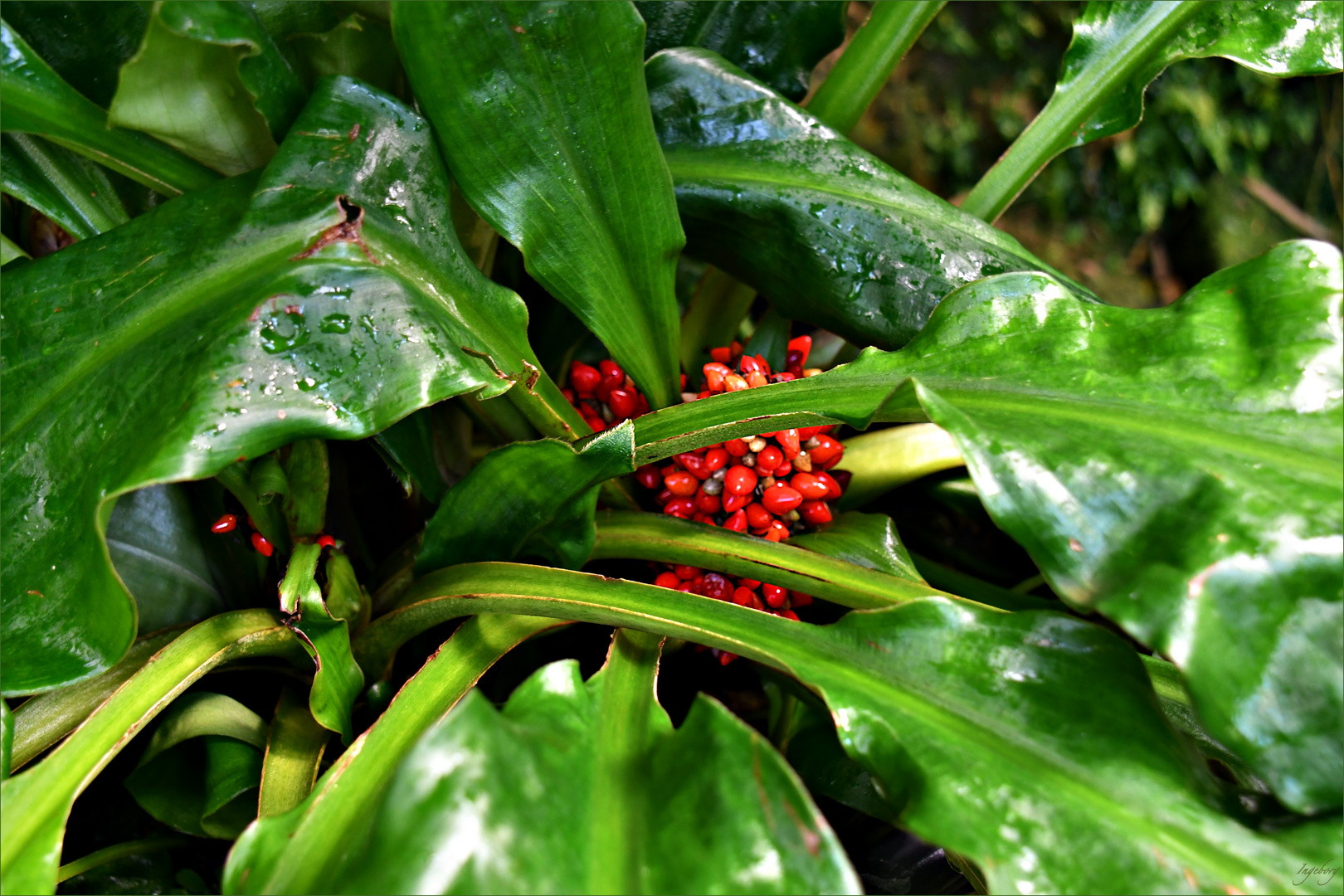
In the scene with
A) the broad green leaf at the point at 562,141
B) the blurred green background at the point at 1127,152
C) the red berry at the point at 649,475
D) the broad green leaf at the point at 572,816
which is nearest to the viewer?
the broad green leaf at the point at 572,816

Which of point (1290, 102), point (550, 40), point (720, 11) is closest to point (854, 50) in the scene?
point (720, 11)

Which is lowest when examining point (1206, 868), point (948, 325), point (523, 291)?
point (1206, 868)

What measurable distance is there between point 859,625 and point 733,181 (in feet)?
1.52

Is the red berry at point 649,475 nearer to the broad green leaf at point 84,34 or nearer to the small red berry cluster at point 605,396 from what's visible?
the small red berry cluster at point 605,396

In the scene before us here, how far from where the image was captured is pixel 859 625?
61 centimetres

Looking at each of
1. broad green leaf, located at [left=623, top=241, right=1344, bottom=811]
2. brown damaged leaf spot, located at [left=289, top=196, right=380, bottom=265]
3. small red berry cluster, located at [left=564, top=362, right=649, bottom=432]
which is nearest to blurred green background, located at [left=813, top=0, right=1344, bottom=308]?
small red berry cluster, located at [left=564, top=362, right=649, bottom=432]

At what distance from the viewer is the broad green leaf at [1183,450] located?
49 centimetres

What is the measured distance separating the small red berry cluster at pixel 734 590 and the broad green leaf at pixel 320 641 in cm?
29

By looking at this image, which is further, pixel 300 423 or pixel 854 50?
pixel 854 50

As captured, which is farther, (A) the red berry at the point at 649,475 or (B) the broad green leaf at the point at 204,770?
(A) the red berry at the point at 649,475

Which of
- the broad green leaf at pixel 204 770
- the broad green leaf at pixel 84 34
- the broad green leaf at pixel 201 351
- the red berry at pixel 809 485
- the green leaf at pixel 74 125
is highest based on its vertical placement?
the broad green leaf at pixel 84 34

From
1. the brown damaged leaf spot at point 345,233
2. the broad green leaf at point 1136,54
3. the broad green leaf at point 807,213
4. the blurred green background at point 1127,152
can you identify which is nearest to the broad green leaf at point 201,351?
the brown damaged leaf spot at point 345,233

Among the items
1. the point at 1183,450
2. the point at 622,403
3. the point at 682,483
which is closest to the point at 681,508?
the point at 682,483

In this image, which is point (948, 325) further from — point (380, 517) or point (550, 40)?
point (380, 517)
